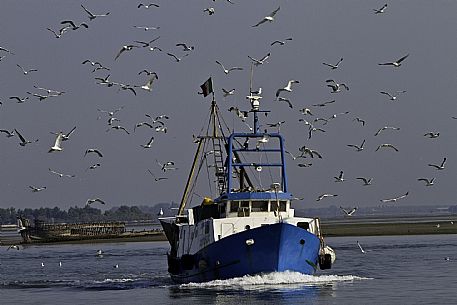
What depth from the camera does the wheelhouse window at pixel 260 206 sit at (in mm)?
50156

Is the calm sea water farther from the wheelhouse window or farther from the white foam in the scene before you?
the wheelhouse window

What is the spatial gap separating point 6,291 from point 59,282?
5.52 m

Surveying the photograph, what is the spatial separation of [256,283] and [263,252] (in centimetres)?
146

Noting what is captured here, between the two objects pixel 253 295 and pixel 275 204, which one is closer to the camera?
pixel 253 295

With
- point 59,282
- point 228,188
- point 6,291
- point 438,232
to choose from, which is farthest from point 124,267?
point 438,232

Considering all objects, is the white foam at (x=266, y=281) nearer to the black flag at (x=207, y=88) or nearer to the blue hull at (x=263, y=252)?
the blue hull at (x=263, y=252)

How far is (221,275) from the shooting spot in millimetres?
49375

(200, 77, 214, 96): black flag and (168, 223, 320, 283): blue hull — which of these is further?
(200, 77, 214, 96): black flag

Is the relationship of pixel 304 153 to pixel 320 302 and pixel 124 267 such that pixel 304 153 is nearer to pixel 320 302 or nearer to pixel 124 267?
pixel 320 302

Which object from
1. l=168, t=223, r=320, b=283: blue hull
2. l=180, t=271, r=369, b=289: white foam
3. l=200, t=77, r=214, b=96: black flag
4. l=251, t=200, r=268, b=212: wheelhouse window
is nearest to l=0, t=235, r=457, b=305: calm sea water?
l=180, t=271, r=369, b=289: white foam

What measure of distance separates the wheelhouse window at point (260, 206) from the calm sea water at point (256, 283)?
3265 mm

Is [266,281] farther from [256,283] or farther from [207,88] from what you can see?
[207,88]

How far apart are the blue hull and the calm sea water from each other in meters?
0.45

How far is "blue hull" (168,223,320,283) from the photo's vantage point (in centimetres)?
4784
